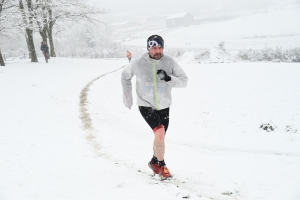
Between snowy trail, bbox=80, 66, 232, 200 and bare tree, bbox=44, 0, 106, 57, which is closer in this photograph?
snowy trail, bbox=80, 66, 232, 200

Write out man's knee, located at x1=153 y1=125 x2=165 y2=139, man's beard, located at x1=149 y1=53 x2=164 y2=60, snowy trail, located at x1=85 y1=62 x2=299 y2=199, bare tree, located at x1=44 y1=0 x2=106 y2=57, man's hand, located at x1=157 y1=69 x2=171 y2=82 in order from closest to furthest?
1. man's hand, located at x1=157 y1=69 x2=171 y2=82
2. man's beard, located at x1=149 y1=53 x2=164 y2=60
3. man's knee, located at x1=153 y1=125 x2=165 y2=139
4. snowy trail, located at x1=85 y1=62 x2=299 y2=199
5. bare tree, located at x1=44 y1=0 x2=106 y2=57

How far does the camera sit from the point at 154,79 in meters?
3.94

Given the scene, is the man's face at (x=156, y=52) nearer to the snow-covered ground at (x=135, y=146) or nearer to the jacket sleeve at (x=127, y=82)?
the jacket sleeve at (x=127, y=82)

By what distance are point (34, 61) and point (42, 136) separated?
63.7 ft

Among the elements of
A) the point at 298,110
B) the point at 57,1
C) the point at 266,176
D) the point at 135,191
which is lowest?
the point at 298,110

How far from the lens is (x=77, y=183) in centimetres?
388

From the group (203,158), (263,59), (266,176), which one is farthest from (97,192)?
(263,59)

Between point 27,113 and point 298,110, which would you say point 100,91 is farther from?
point 298,110

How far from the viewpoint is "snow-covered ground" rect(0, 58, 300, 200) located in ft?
12.7

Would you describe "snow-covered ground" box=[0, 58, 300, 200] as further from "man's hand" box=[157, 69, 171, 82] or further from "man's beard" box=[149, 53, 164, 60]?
"man's beard" box=[149, 53, 164, 60]

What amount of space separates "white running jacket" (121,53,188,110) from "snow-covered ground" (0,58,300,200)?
1299mm

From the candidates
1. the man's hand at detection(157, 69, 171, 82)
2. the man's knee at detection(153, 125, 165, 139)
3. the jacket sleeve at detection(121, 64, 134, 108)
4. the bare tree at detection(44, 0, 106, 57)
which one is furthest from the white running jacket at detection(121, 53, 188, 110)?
the bare tree at detection(44, 0, 106, 57)

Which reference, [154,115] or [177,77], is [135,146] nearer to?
[154,115]

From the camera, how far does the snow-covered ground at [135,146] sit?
3867 millimetres
